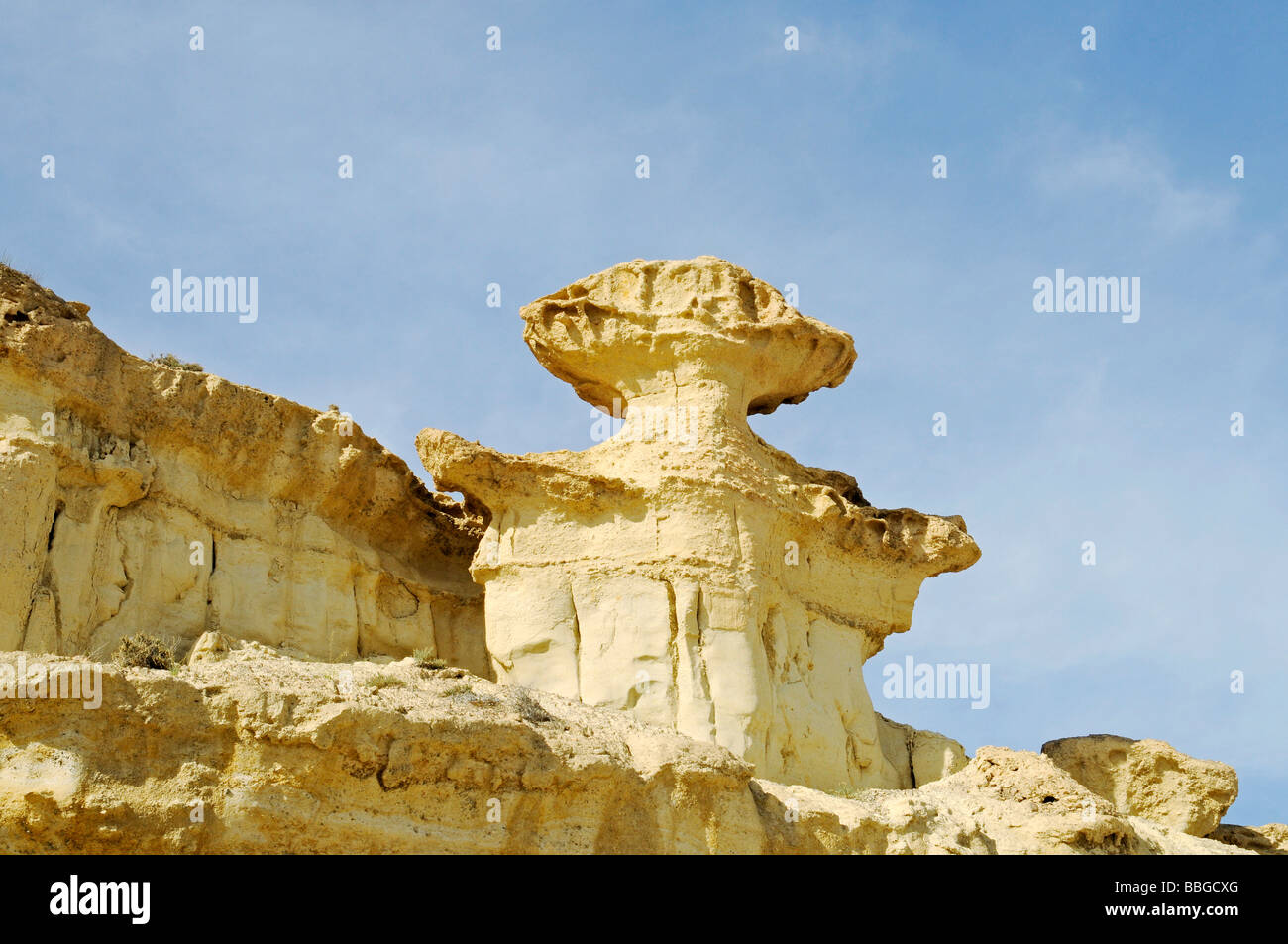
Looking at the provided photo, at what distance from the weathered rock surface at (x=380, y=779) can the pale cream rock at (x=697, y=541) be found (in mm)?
4200

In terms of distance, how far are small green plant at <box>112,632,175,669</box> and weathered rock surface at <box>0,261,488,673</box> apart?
72.7 inches

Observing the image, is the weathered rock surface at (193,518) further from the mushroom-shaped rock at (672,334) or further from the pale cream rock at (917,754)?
the pale cream rock at (917,754)

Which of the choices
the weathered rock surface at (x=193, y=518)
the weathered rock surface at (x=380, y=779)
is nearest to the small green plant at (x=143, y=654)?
the weathered rock surface at (x=380, y=779)

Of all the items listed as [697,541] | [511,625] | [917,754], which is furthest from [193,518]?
[917,754]

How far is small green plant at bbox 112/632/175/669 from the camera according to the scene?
2150 centimetres

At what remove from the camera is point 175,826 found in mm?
18953

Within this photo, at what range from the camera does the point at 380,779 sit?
798 inches

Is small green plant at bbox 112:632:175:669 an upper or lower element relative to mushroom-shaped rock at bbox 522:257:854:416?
lower

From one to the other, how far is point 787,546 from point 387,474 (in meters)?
6.30

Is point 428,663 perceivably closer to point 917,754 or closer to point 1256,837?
point 917,754

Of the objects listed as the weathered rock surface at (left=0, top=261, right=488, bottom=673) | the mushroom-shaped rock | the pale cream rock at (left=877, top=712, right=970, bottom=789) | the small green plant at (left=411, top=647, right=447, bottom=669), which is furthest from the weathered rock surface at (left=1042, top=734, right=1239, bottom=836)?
the small green plant at (left=411, top=647, right=447, bottom=669)

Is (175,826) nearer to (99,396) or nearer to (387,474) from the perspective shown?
(99,396)

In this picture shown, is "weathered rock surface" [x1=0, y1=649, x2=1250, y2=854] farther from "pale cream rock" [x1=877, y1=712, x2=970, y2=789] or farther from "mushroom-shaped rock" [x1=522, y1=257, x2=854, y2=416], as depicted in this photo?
"mushroom-shaped rock" [x1=522, y1=257, x2=854, y2=416]

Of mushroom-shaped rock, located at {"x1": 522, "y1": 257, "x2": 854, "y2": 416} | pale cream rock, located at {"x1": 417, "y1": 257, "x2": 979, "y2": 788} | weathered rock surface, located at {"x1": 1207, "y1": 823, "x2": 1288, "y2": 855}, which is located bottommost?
weathered rock surface, located at {"x1": 1207, "y1": 823, "x2": 1288, "y2": 855}
